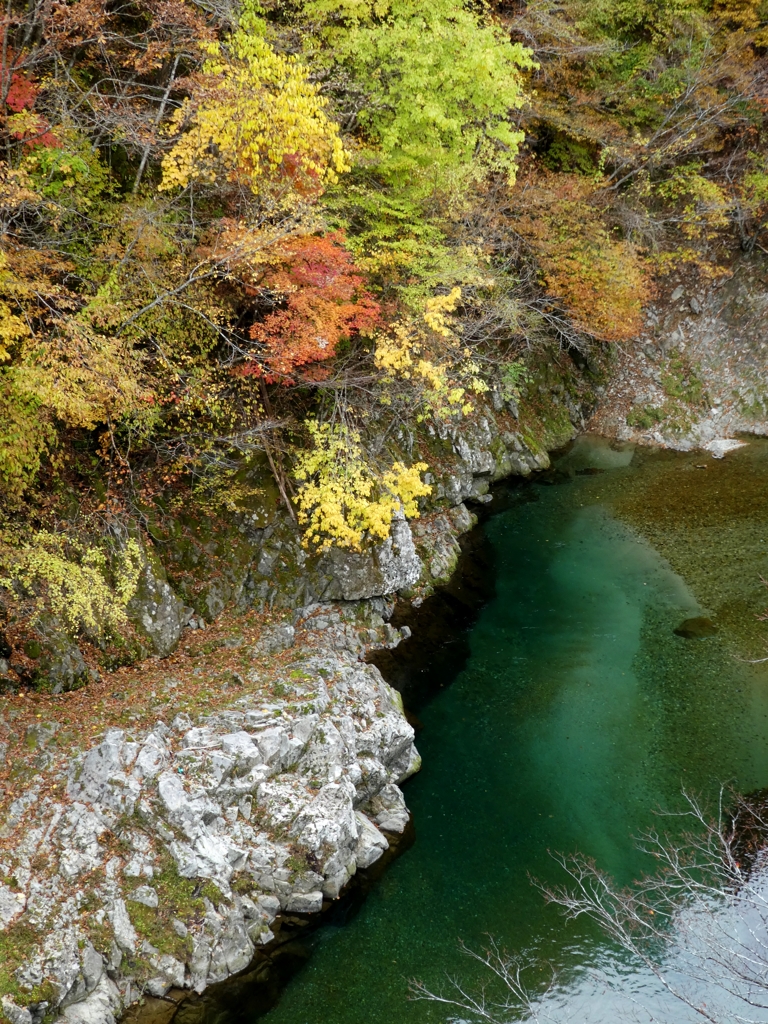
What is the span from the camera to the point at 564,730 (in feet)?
41.2

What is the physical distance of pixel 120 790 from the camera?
28.9ft

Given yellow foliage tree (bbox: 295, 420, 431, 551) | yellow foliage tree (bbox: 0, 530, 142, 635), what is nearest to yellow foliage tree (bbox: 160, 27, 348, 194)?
yellow foliage tree (bbox: 295, 420, 431, 551)

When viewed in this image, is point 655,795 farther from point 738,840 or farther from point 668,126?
point 668,126

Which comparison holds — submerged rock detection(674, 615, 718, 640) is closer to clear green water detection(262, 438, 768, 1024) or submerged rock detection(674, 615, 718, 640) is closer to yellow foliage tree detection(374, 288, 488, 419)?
clear green water detection(262, 438, 768, 1024)

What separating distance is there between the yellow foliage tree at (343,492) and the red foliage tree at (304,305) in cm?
192

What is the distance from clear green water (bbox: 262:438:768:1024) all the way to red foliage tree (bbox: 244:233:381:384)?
7.30 metres

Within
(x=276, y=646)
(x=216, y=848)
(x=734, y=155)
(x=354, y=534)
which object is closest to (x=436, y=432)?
(x=354, y=534)

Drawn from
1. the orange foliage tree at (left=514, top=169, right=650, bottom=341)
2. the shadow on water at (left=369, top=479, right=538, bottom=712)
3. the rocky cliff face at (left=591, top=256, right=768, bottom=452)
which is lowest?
the shadow on water at (left=369, top=479, right=538, bottom=712)

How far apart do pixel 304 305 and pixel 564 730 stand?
911 centimetres

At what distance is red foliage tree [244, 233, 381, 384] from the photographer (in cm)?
1135

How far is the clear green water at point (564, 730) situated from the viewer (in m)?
8.88

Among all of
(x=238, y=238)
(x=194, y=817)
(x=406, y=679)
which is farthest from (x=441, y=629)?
(x=238, y=238)

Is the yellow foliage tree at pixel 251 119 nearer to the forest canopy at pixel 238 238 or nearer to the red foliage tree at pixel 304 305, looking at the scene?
the forest canopy at pixel 238 238

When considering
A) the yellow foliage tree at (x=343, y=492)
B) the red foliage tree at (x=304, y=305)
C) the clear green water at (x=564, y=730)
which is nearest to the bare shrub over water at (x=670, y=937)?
the clear green water at (x=564, y=730)
